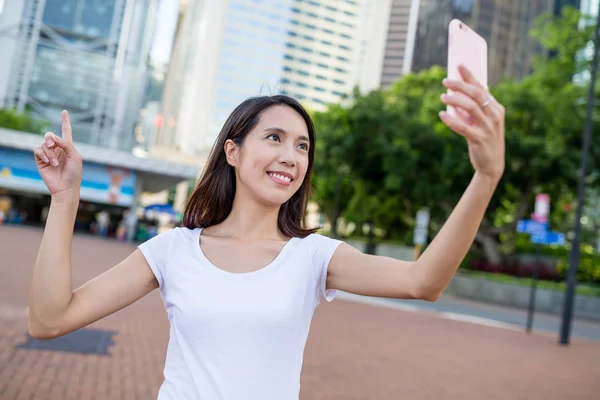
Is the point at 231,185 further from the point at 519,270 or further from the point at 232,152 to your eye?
the point at 519,270

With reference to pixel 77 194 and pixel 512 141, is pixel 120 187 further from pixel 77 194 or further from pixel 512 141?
pixel 77 194

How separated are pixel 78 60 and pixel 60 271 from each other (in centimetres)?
8524

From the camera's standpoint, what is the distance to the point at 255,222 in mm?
2053

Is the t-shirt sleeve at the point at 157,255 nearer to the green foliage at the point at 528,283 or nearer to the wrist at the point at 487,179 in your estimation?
the wrist at the point at 487,179

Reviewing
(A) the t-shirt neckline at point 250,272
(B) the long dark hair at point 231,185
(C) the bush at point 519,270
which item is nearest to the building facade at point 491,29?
(C) the bush at point 519,270

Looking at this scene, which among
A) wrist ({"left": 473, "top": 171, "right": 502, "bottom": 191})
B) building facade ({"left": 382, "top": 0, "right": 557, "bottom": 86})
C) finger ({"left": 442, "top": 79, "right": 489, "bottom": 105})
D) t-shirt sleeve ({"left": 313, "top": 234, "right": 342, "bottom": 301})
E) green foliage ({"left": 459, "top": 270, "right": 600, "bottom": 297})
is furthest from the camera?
building facade ({"left": 382, "top": 0, "right": 557, "bottom": 86})

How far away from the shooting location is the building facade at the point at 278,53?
14738 centimetres

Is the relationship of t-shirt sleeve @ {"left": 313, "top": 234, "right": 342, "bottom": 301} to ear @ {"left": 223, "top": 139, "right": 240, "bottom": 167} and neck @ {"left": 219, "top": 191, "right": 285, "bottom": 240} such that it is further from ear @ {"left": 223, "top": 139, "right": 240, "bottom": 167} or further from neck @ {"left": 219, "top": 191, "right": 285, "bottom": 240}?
ear @ {"left": 223, "top": 139, "right": 240, "bottom": 167}

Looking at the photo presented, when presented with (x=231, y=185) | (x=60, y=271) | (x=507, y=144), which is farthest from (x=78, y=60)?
(x=60, y=271)

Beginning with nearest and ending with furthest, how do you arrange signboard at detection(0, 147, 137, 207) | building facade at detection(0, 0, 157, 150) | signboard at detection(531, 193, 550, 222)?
1. signboard at detection(531, 193, 550, 222)
2. signboard at detection(0, 147, 137, 207)
3. building facade at detection(0, 0, 157, 150)

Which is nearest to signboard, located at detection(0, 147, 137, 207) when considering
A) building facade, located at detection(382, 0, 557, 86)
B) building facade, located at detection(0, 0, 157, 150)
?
building facade, located at detection(0, 0, 157, 150)

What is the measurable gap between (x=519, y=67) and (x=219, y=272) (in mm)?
106856

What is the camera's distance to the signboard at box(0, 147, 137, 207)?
106 ft

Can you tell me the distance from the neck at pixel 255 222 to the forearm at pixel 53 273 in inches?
20.3
